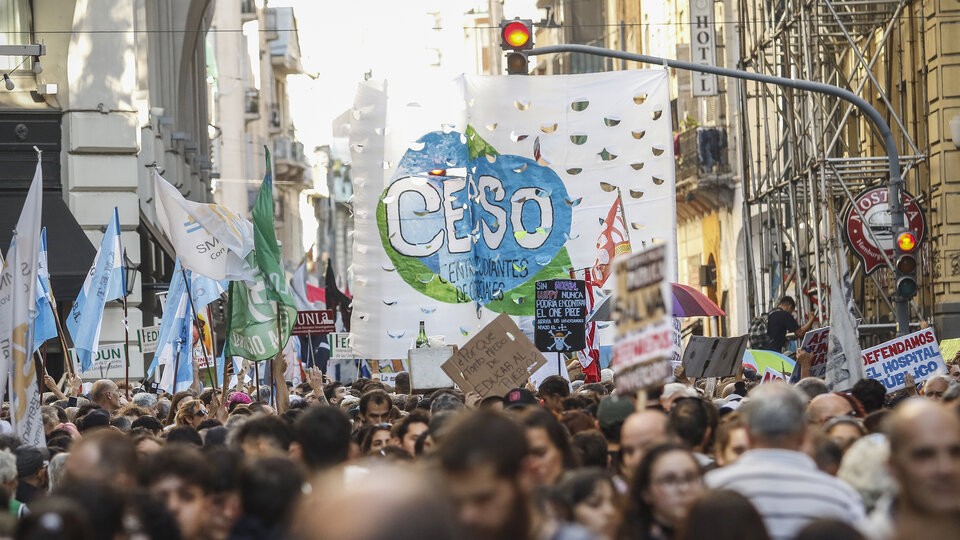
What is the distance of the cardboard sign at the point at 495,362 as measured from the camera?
533 inches

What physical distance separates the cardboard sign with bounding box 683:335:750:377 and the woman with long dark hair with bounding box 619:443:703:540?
947 cm

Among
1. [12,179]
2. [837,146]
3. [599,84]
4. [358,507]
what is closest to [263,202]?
[599,84]

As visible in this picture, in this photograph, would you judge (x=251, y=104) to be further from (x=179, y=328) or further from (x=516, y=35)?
(x=516, y=35)

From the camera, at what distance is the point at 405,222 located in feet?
55.9

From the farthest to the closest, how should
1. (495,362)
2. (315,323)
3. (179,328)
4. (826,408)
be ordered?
(315,323), (179,328), (495,362), (826,408)

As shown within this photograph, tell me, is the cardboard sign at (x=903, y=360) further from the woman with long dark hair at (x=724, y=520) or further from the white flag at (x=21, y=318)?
the woman with long dark hair at (x=724, y=520)

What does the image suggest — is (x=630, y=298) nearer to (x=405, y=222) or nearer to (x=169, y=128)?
(x=405, y=222)

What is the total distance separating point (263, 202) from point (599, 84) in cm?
374

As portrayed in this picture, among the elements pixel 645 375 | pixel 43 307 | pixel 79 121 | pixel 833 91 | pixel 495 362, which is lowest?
pixel 495 362

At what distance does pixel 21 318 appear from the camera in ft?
38.9

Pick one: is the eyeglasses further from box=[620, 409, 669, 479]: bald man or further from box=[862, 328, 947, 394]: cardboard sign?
box=[862, 328, 947, 394]: cardboard sign

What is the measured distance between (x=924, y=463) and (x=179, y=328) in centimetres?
1646

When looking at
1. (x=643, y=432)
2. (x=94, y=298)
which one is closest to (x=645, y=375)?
(x=643, y=432)

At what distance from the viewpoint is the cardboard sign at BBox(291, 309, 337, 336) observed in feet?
81.1
